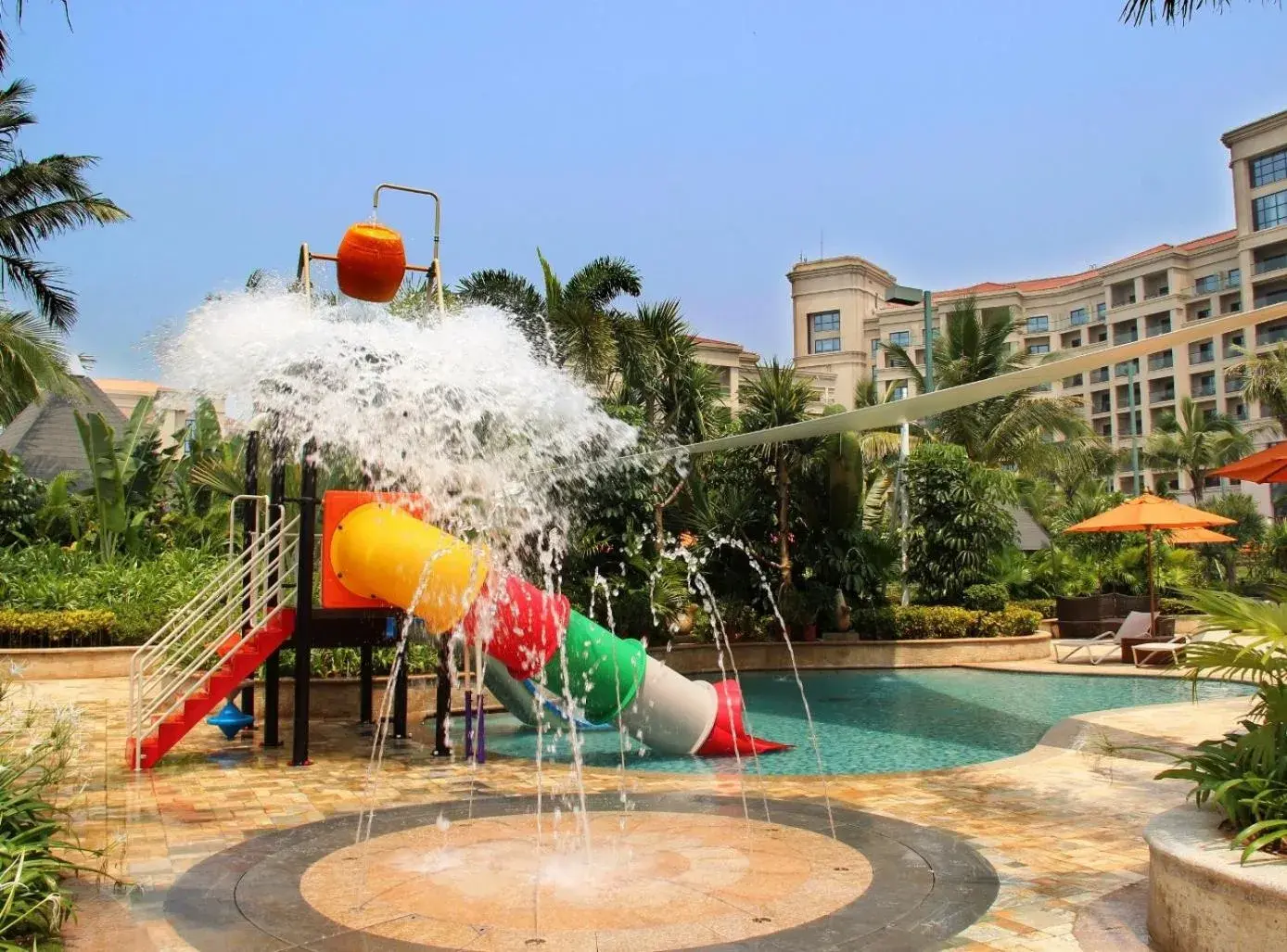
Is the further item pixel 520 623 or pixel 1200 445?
pixel 1200 445

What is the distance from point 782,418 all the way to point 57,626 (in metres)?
13.2

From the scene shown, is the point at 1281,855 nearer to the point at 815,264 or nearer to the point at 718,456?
the point at 718,456

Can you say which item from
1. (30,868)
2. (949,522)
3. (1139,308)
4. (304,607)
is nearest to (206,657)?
(304,607)

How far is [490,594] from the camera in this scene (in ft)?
28.0

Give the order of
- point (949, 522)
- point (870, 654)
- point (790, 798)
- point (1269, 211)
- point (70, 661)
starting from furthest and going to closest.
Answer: point (1269, 211), point (949, 522), point (870, 654), point (70, 661), point (790, 798)

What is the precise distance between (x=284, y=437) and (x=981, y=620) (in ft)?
49.4

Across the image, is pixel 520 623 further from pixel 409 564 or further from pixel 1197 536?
pixel 1197 536

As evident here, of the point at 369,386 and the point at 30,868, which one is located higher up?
the point at 369,386

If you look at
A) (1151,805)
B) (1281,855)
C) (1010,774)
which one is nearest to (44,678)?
(1010,774)

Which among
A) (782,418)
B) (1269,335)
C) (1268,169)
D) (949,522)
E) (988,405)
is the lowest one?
(949,522)

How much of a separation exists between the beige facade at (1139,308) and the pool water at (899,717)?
48.3 meters

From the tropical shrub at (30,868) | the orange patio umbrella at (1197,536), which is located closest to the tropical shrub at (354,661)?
the tropical shrub at (30,868)

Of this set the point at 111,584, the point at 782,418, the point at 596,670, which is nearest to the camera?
the point at 596,670

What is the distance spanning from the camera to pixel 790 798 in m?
7.99
